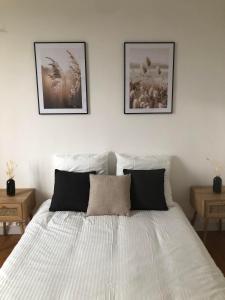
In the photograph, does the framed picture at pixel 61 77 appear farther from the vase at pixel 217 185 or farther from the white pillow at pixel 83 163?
the vase at pixel 217 185

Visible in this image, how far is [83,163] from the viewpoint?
9.67ft

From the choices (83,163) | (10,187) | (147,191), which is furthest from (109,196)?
(10,187)

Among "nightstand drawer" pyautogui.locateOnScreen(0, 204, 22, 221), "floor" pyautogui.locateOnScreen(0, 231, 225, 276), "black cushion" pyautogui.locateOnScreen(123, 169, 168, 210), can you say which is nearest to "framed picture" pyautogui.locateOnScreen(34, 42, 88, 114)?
"black cushion" pyautogui.locateOnScreen(123, 169, 168, 210)

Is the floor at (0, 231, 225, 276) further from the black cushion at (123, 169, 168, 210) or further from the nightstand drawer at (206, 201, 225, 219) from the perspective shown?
the black cushion at (123, 169, 168, 210)

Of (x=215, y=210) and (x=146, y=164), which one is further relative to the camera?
(x=146, y=164)

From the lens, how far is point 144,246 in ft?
6.83

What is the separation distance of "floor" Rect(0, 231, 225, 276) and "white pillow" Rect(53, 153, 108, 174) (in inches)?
38.1

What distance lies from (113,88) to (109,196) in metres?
1.12

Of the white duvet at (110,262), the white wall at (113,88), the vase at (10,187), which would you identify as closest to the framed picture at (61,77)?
the white wall at (113,88)

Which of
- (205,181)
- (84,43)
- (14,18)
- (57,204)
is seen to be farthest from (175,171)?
(14,18)

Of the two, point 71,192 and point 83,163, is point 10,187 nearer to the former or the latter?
point 71,192

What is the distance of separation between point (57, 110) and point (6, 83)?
23.0 inches

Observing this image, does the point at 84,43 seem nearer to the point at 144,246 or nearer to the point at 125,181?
the point at 125,181

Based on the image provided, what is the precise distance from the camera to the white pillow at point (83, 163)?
9.66 feet
